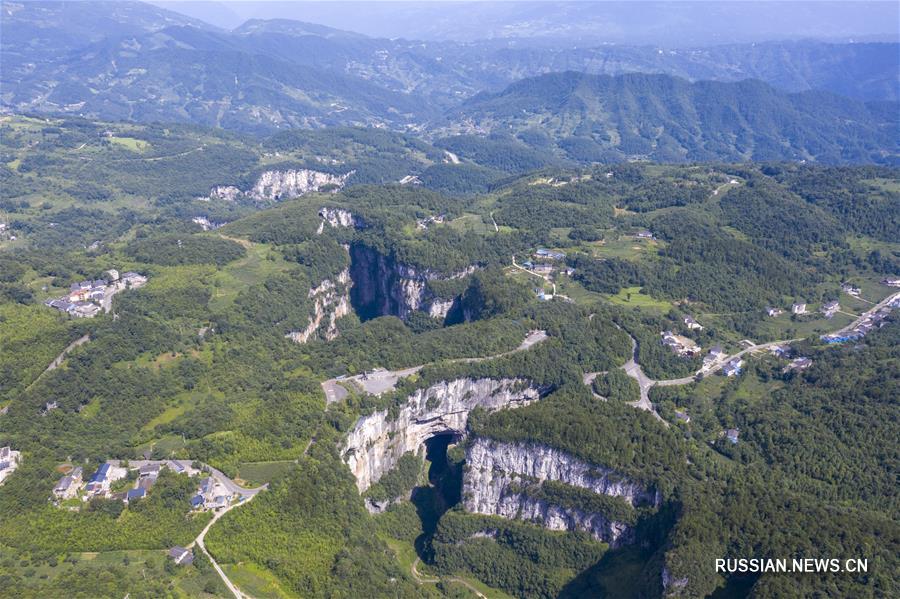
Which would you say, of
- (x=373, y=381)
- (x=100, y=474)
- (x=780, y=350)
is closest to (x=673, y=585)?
(x=373, y=381)

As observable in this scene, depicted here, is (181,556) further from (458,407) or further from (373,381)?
(458,407)

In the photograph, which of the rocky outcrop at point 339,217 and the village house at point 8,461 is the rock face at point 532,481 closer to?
the village house at point 8,461

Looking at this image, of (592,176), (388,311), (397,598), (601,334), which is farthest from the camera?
(592,176)

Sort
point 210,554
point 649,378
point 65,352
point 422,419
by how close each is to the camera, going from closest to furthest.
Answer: point 210,554 → point 422,419 → point 65,352 → point 649,378

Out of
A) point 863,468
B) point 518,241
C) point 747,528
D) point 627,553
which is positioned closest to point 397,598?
point 627,553

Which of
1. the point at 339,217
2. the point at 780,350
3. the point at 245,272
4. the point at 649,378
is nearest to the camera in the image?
the point at 649,378

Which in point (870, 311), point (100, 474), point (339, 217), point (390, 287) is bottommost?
point (390, 287)

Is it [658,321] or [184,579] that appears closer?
[184,579]

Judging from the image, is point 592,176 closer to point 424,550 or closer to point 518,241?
point 518,241
